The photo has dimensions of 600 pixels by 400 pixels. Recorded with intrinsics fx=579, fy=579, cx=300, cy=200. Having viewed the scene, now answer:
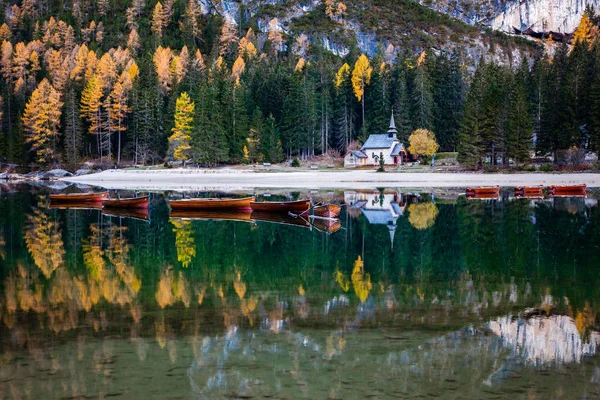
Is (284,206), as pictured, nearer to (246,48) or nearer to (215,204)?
(215,204)

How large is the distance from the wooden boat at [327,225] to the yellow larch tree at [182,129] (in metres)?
54.8

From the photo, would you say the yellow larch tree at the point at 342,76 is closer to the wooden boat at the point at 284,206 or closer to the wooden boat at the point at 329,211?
the wooden boat at the point at 284,206

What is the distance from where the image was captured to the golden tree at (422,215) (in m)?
27.3

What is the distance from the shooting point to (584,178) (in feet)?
183

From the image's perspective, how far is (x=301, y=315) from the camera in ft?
38.8

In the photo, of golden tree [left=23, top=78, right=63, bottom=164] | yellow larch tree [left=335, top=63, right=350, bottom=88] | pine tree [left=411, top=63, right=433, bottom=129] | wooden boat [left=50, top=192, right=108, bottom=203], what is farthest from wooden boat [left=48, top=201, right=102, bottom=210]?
yellow larch tree [left=335, top=63, right=350, bottom=88]

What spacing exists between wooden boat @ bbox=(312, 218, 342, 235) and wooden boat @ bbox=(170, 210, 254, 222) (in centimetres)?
371

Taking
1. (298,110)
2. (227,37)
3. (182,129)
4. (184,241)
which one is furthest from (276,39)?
(184,241)

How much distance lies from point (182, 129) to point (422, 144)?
3432cm

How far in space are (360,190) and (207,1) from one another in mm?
148107

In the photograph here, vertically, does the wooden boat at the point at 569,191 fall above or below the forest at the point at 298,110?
below

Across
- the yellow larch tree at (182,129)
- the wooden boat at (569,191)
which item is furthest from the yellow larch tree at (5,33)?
the wooden boat at (569,191)

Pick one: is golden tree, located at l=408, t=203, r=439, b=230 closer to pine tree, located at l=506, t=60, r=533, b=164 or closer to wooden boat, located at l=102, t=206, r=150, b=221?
wooden boat, located at l=102, t=206, r=150, b=221

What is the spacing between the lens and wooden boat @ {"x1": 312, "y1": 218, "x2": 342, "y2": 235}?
2564 centimetres
